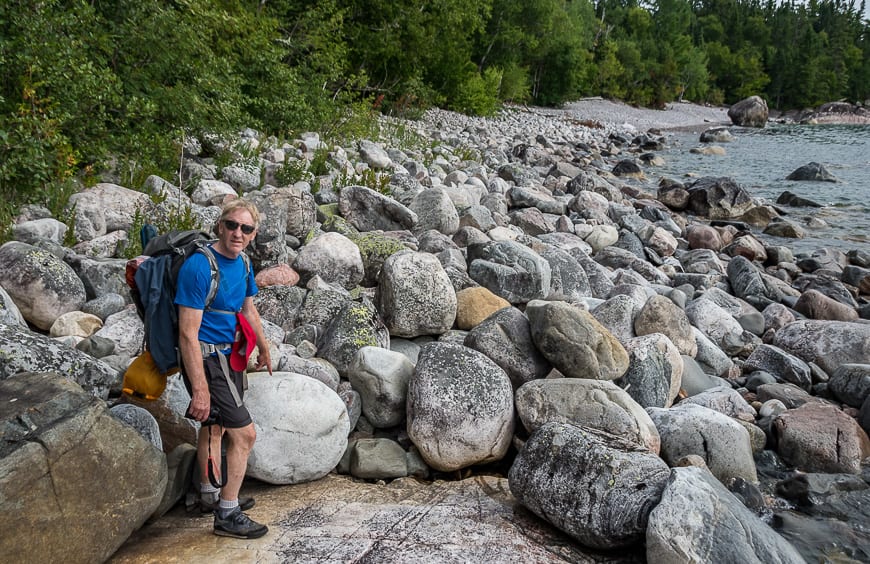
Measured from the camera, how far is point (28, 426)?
299 cm

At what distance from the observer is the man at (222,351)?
3.30m

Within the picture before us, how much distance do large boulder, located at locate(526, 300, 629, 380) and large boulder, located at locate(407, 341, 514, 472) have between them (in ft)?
2.48

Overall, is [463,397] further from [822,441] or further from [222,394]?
[822,441]

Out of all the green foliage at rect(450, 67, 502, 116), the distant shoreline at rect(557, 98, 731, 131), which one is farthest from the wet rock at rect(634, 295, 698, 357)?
the distant shoreline at rect(557, 98, 731, 131)

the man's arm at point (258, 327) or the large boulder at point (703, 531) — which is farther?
the man's arm at point (258, 327)

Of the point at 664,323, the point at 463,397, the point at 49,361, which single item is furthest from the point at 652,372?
the point at 49,361

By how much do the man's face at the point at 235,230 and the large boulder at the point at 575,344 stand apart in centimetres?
285

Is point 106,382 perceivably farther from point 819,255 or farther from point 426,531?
point 819,255

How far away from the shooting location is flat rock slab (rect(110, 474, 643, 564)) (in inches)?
132

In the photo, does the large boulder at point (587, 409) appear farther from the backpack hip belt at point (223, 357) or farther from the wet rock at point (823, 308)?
the wet rock at point (823, 308)

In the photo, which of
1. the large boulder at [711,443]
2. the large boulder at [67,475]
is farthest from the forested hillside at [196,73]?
the large boulder at [711,443]

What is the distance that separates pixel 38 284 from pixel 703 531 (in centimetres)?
528

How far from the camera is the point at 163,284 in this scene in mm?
3324

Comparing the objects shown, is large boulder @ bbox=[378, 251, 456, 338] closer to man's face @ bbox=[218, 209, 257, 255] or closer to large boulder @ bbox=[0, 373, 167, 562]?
man's face @ bbox=[218, 209, 257, 255]
